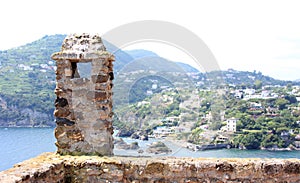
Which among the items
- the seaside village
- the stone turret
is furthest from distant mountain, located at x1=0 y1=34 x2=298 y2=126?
the stone turret

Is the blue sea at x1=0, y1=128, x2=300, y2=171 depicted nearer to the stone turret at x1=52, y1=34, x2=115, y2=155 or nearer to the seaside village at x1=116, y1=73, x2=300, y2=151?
the seaside village at x1=116, y1=73, x2=300, y2=151

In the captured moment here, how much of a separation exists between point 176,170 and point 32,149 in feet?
117

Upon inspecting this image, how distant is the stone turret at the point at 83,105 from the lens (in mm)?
4410

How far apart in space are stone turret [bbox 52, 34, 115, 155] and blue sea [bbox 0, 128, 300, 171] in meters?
17.0

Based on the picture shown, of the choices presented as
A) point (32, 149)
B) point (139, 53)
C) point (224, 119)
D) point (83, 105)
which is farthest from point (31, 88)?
point (83, 105)

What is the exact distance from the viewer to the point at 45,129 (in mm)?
50344

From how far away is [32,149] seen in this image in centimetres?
3756

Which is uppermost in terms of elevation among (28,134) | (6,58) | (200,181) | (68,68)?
(6,58)

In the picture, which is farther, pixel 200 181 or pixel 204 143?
pixel 204 143

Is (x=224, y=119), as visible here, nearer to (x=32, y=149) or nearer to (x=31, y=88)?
(x=32, y=149)

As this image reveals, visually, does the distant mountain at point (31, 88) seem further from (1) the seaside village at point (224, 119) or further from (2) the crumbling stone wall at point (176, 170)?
(2) the crumbling stone wall at point (176, 170)

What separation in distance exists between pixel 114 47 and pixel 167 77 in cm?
1060

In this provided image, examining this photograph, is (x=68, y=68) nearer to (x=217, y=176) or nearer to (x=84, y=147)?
(x=84, y=147)

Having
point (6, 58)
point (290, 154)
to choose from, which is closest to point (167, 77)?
point (290, 154)
